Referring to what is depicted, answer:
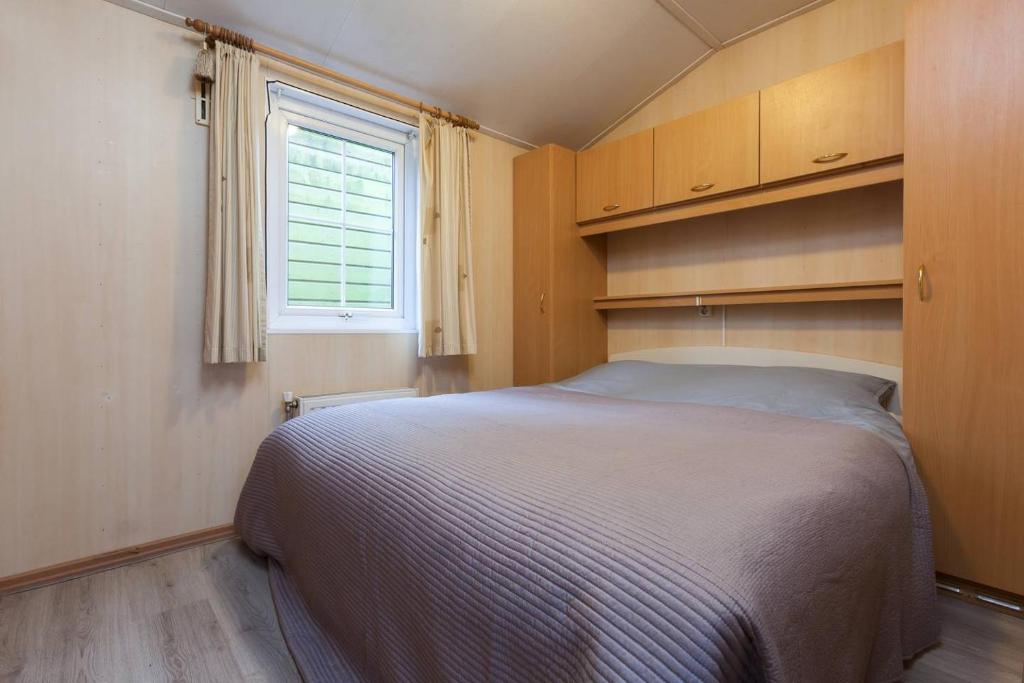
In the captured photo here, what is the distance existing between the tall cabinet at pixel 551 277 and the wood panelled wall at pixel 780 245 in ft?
0.83

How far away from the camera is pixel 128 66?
1.88 meters

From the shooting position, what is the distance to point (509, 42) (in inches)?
94.6

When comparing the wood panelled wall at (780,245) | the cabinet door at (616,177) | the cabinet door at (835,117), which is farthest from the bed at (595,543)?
the cabinet door at (616,177)

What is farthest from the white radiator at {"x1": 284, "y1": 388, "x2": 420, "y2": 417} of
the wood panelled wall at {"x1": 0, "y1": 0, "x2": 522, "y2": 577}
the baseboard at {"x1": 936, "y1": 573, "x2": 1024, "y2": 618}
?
the baseboard at {"x1": 936, "y1": 573, "x2": 1024, "y2": 618}

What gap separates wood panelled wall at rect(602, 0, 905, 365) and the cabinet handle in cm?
32

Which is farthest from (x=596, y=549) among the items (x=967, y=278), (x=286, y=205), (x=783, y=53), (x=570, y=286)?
(x=783, y=53)

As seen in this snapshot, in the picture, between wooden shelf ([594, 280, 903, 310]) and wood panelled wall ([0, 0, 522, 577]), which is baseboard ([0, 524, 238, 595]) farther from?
wooden shelf ([594, 280, 903, 310])

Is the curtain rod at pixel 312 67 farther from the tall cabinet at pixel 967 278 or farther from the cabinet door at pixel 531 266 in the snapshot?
the tall cabinet at pixel 967 278

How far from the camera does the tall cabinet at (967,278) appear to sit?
60.4 inches

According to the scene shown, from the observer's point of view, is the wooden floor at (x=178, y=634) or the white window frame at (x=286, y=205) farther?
the white window frame at (x=286, y=205)

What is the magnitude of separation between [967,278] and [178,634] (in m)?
2.75

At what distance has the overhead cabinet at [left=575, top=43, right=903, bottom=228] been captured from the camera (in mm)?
1894

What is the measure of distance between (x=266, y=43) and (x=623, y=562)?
2564 millimetres

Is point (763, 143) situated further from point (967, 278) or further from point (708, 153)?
point (967, 278)
